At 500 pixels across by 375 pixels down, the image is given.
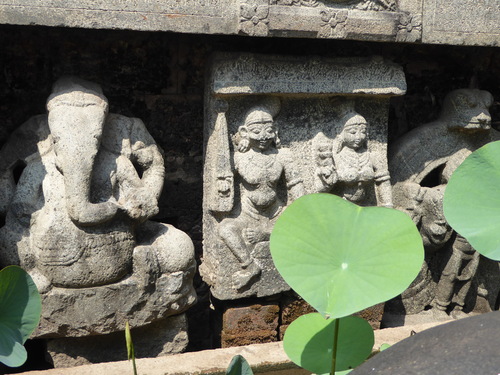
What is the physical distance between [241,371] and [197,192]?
8.52ft

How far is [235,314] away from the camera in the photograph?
3.80m

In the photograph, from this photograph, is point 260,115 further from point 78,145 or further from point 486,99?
point 486,99

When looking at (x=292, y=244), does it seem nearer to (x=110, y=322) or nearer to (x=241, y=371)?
A: (x=241, y=371)

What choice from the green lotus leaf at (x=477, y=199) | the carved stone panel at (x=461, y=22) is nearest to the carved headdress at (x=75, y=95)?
the carved stone panel at (x=461, y=22)

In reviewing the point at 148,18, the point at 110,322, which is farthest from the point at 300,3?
the point at 110,322

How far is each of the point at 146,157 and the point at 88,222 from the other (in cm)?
49

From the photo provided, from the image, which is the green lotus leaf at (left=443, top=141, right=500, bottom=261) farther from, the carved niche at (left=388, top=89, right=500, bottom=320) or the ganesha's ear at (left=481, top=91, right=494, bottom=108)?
the ganesha's ear at (left=481, top=91, right=494, bottom=108)

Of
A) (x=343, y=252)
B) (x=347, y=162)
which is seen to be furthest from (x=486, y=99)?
(x=343, y=252)

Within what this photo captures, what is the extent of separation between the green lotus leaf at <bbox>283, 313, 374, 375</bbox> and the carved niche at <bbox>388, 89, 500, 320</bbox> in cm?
239

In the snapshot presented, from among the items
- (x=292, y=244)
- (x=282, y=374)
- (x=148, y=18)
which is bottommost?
(x=282, y=374)

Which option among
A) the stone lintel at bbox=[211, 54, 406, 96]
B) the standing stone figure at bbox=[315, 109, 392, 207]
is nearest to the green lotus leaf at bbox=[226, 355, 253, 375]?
the stone lintel at bbox=[211, 54, 406, 96]

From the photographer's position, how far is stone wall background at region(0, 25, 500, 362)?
368 cm

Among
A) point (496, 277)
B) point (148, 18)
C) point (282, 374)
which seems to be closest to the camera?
point (148, 18)

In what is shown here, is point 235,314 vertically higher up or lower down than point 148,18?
lower down
